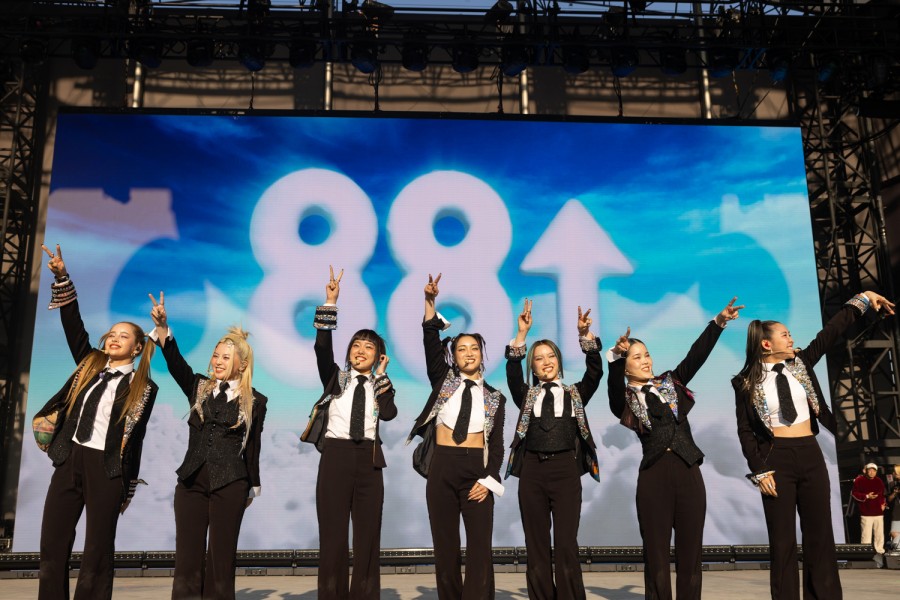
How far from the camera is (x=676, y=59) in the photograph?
905 centimetres

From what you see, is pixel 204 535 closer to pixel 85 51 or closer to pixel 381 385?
pixel 381 385

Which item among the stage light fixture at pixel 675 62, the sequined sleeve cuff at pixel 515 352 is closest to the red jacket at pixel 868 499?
the stage light fixture at pixel 675 62

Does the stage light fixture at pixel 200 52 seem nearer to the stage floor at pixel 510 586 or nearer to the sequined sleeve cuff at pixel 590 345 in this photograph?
the stage floor at pixel 510 586

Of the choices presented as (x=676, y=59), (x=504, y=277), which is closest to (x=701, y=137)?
(x=676, y=59)

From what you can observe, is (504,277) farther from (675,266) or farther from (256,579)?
(256,579)

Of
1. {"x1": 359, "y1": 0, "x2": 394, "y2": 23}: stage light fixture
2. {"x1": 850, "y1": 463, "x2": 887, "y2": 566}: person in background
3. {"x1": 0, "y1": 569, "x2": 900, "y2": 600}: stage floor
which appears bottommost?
{"x1": 0, "y1": 569, "x2": 900, "y2": 600}: stage floor

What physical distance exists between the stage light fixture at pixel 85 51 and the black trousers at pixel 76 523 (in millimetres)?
6610

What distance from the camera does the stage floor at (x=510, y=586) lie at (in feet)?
17.5

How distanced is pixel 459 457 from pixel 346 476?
586 millimetres

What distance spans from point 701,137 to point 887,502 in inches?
187

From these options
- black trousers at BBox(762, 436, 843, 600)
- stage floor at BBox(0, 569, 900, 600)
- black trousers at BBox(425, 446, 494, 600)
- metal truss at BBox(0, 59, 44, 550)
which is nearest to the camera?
black trousers at BBox(762, 436, 843, 600)

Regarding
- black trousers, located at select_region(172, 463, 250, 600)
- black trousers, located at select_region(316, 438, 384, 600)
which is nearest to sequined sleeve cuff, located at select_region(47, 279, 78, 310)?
black trousers, located at select_region(172, 463, 250, 600)

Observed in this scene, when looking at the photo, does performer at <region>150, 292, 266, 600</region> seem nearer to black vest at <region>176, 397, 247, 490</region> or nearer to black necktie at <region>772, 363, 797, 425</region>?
black vest at <region>176, 397, 247, 490</region>

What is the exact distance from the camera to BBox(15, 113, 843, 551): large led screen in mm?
8227
